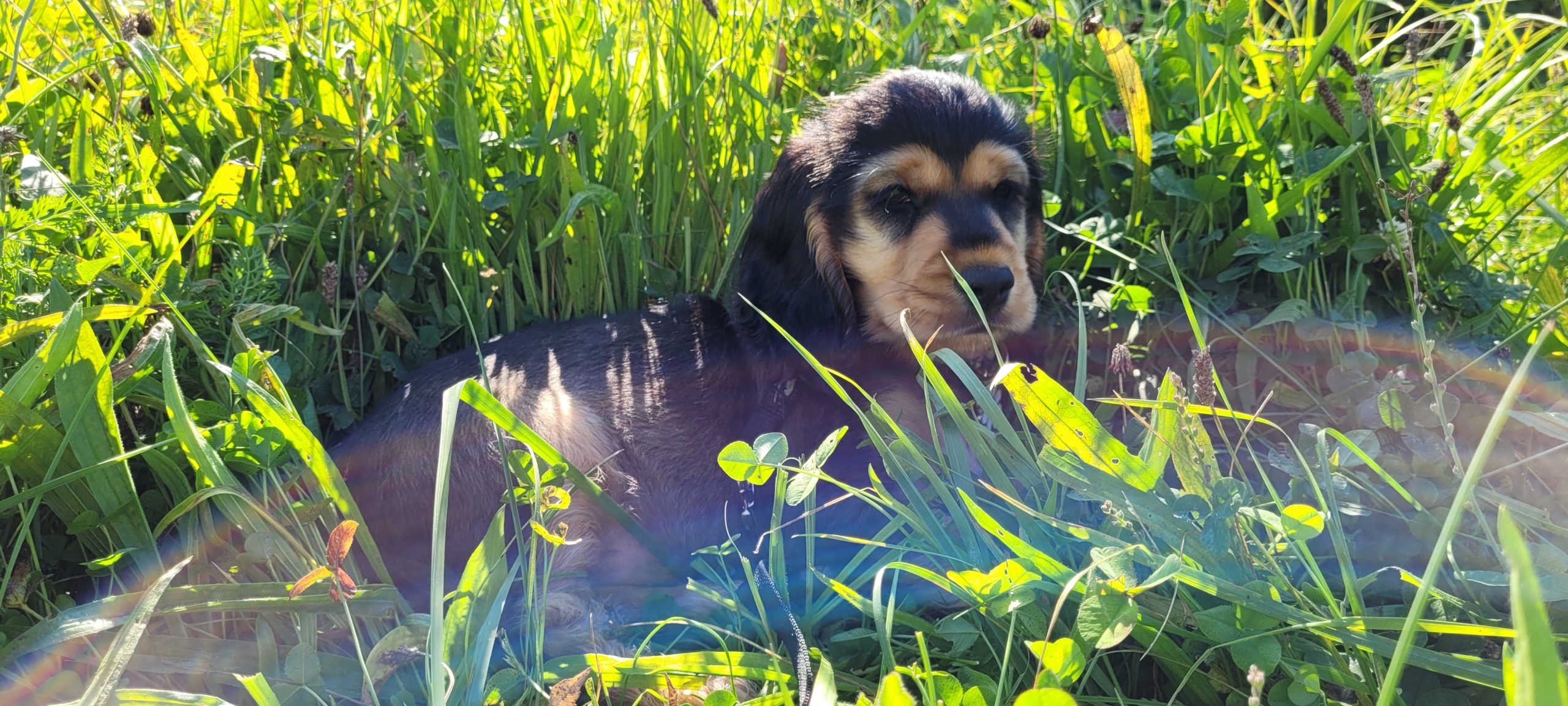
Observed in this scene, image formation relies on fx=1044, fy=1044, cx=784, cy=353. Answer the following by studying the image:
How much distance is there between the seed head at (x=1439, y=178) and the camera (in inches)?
103

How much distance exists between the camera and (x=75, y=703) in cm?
156

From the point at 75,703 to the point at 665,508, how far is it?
1430 millimetres

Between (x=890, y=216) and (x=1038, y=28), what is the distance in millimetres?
732

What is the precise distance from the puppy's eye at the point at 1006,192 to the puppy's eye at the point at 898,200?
237mm

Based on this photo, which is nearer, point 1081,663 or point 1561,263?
point 1081,663

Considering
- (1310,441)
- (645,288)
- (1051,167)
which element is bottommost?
(1310,441)

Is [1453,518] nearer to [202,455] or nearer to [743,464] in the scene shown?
[743,464]

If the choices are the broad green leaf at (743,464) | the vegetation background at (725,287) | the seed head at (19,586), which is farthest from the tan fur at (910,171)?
the seed head at (19,586)

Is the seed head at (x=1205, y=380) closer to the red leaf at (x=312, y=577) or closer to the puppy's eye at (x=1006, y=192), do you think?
the puppy's eye at (x=1006, y=192)

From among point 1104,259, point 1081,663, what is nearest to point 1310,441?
point 1104,259

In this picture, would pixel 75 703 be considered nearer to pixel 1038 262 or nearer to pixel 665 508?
pixel 665 508

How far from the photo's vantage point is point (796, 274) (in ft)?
9.14

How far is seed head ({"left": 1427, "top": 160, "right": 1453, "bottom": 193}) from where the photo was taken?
2.61m

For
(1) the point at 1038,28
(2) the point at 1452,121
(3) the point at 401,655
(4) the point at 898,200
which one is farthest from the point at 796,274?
(2) the point at 1452,121
